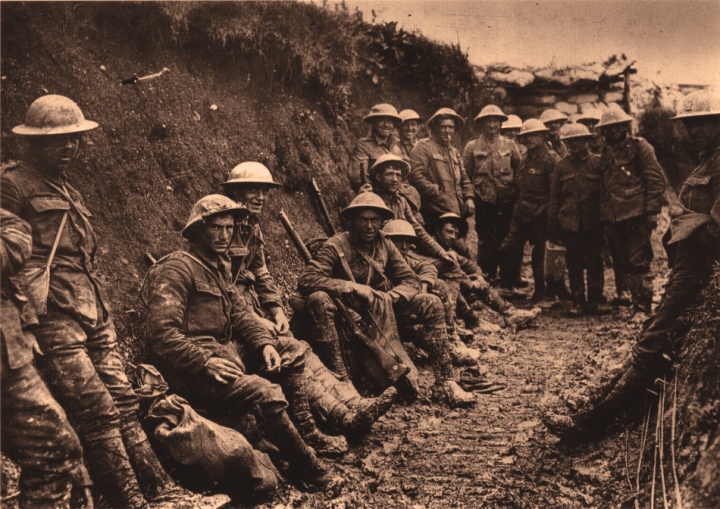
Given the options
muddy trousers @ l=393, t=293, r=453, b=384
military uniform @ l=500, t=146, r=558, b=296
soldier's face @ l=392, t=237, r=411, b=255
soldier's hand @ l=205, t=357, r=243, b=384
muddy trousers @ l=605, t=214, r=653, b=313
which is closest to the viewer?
soldier's hand @ l=205, t=357, r=243, b=384

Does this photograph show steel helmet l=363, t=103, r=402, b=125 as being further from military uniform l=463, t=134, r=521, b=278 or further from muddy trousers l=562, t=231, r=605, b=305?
muddy trousers l=562, t=231, r=605, b=305

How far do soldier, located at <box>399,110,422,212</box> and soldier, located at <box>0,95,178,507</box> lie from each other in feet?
17.8

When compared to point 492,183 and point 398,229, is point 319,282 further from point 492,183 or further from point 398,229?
point 492,183

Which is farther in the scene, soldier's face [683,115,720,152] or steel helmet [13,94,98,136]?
soldier's face [683,115,720,152]

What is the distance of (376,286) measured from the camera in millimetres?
6938

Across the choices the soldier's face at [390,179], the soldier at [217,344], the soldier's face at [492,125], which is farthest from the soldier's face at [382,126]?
the soldier at [217,344]

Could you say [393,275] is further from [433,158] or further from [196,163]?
[433,158]

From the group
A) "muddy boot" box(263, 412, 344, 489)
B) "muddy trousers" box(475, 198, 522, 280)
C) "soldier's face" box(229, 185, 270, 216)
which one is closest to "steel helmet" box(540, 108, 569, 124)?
"muddy trousers" box(475, 198, 522, 280)

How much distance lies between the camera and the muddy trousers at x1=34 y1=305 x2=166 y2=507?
3.80 meters

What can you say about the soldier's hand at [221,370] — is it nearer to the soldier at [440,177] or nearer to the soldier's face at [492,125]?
the soldier at [440,177]

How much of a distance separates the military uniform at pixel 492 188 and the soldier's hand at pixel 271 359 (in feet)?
20.9

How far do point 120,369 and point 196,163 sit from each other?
3.47 metres

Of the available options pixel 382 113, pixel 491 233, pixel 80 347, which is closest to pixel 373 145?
pixel 382 113

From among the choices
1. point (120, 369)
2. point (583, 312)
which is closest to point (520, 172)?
point (583, 312)
